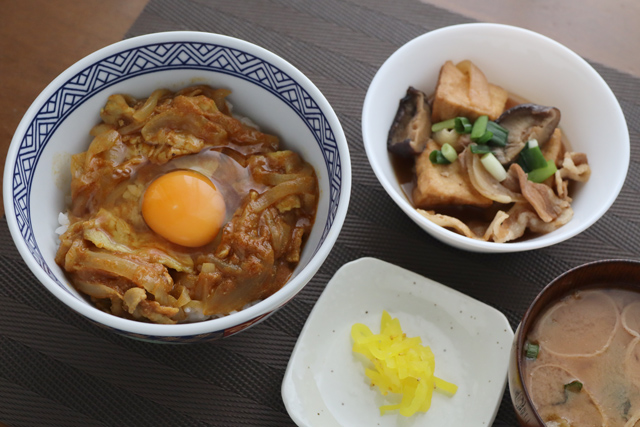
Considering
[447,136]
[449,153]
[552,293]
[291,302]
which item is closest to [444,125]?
[447,136]

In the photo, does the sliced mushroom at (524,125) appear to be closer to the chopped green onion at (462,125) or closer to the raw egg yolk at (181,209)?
the chopped green onion at (462,125)

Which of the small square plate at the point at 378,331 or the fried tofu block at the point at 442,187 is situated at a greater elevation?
the fried tofu block at the point at 442,187

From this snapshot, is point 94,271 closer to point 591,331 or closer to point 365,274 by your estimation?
point 365,274

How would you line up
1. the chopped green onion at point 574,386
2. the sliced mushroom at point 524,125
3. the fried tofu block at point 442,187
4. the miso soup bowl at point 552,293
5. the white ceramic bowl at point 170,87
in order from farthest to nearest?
the sliced mushroom at point 524,125 → the fried tofu block at point 442,187 → the chopped green onion at point 574,386 → the miso soup bowl at point 552,293 → the white ceramic bowl at point 170,87

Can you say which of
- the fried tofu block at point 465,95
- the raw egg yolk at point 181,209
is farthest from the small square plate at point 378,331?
the fried tofu block at point 465,95

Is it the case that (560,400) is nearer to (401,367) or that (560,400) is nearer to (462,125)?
(401,367)

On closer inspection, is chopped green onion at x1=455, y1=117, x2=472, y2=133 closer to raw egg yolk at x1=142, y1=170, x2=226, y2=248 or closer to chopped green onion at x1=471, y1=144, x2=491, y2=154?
chopped green onion at x1=471, y1=144, x2=491, y2=154
